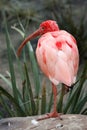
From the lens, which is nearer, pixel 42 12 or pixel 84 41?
pixel 84 41

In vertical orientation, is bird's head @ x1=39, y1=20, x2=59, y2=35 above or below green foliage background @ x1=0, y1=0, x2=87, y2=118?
above

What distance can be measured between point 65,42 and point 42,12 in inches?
132

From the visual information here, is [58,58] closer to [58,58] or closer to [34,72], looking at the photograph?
[58,58]

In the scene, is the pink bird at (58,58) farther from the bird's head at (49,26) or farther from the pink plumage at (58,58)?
the bird's head at (49,26)

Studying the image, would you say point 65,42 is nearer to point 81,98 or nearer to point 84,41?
point 81,98

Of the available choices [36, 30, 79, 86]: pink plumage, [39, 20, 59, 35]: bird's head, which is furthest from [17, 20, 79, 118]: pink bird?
[39, 20, 59, 35]: bird's head

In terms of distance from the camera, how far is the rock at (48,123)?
2574 millimetres

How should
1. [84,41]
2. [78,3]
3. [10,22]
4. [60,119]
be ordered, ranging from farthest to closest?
1. [78,3]
2. [10,22]
3. [84,41]
4. [60,119]

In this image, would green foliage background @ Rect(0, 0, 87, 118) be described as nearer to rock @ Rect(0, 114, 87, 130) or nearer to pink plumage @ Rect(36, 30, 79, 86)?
rock @ Rect(0, 114, 87, 130)

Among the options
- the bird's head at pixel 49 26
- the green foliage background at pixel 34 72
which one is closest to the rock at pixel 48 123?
the green foliage background at pixel 34 72

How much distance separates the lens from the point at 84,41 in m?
Answer: 4.86

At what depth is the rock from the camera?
8.45 ft

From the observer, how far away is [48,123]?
103 inches

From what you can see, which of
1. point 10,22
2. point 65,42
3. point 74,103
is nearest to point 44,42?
point 65,42
